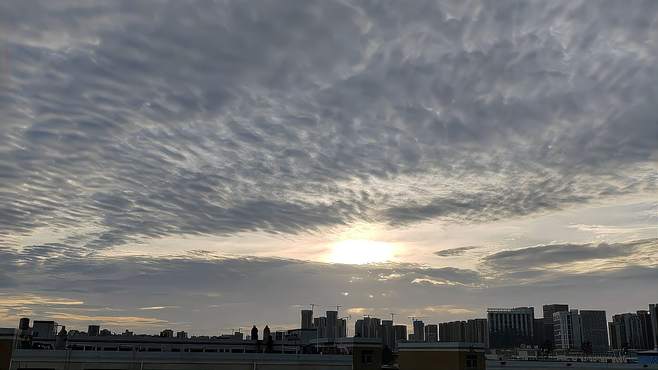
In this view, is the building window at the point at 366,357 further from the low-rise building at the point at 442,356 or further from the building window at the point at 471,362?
the building window at the point at 471,362

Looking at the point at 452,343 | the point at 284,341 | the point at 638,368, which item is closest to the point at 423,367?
the point at 452,343

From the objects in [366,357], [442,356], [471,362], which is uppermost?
[442,356]

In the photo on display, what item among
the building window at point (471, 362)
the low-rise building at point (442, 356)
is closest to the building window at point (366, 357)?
the low-rise building at point (442, 356)

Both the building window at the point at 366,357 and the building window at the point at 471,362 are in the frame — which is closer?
the building window at the point at 471,362

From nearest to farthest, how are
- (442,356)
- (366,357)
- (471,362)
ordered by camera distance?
1. (471,362)
2. (442,356)
3. (366,357)

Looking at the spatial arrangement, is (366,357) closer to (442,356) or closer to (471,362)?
(442,356)

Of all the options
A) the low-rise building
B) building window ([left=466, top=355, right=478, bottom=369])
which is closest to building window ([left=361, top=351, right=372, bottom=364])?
the low-rise building

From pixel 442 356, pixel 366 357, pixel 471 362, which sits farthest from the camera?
pixel 366 357

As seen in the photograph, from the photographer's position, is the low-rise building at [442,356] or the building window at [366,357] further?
the building window at [366,357]

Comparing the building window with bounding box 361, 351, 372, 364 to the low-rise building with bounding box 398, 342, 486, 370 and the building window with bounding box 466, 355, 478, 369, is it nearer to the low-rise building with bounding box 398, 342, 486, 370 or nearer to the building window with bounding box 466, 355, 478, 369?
the low-rise building with bounding box 398, 342, 486, 370

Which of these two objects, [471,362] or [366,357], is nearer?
[471,362]

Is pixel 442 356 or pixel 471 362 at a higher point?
pixel 442 356

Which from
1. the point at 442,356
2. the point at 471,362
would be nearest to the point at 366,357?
the point at 442,356

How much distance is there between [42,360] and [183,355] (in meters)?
14.6
